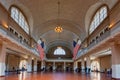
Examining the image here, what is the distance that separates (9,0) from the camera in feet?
55.7

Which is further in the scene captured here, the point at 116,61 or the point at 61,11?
the point at 61,11

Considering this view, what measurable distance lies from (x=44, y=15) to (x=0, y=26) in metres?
12.8

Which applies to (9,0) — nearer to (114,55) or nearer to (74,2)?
(74,2)

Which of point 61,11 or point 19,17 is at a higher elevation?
point 61,11

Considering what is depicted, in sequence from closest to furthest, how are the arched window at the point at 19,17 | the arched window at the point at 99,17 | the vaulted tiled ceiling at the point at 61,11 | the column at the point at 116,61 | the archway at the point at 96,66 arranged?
1. the column at the point at 116,61
2. the arched window at the point at 99,17
3. the arched window at the point at 19,17
4. the vaulted tiled ceiling at the point at 61,11
5. the archway at the point at 96,66

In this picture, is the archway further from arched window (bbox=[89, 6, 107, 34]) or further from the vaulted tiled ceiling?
arched window (bbox=[89, 6, 107, 34])

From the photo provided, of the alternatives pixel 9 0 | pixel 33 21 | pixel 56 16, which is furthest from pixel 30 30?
pixel 9 0

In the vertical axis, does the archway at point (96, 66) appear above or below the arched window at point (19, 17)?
below

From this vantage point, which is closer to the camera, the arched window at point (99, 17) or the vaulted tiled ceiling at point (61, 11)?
the arched window at point (99, 17)

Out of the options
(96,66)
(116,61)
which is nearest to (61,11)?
(116,61)

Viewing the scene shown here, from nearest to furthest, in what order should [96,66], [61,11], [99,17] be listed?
[99,17] → [61,11] → [96,66]

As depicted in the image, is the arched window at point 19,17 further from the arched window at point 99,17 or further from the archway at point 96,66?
the archway at point 96,66

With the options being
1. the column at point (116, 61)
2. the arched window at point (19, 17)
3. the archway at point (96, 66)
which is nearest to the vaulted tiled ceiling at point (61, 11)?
the arched window at point (19, 17)

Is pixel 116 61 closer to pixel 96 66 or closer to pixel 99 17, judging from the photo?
pixel 99 17
